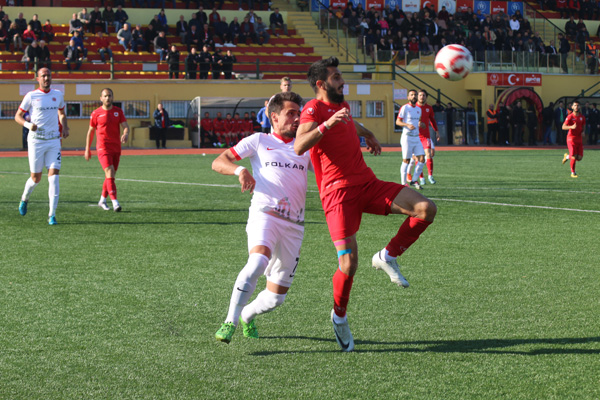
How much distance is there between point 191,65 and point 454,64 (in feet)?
64.7

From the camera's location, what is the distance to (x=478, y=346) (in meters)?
5.22

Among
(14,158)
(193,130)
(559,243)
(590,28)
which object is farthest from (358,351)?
(590,28)

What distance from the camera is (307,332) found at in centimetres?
564

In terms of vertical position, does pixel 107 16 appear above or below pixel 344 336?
above

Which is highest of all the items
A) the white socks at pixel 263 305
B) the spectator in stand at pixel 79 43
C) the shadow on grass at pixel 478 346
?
the spectator in stand at pixel 79 43

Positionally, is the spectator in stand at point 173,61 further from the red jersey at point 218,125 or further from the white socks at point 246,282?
the white socks at point 246,282

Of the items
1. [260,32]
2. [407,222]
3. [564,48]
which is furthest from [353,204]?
[564,48]

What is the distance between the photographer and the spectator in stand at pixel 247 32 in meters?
40.0

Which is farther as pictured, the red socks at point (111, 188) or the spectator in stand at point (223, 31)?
the spectator in stand at point (223, 31)

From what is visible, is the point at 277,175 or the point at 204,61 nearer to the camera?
the point at 277,175

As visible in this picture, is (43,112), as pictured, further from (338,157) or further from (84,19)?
(84,19)

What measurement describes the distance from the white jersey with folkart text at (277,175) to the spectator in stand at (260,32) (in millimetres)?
35591

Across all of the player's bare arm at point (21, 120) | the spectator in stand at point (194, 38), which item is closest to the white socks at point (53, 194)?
the player's bare arm at point (21, 120)

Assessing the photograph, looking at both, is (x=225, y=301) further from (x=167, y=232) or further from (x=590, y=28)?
(x=590, y=28)
